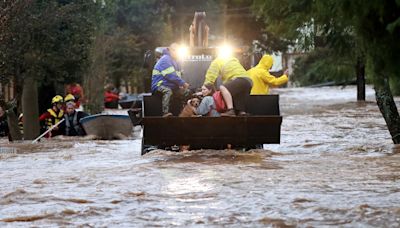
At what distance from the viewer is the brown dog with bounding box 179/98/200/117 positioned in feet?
48.9

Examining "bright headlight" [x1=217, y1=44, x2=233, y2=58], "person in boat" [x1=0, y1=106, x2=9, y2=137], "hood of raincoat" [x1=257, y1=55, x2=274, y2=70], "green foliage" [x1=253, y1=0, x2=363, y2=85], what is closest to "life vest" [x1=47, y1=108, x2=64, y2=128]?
"person in boat" [x1=0, y1=106, x2=9, y2=137]

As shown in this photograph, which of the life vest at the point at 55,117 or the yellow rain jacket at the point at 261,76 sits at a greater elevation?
the yellow rain jacket at the point at 261,76

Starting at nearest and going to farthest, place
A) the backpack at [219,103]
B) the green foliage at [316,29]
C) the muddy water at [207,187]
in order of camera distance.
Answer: the muddy water at [207,187] → the green foliage at [316,29] → the backpack at [219,103]

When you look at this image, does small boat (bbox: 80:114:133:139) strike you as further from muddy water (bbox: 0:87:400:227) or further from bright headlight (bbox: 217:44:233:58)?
bright headlight (bbox: 217:44:233:58)

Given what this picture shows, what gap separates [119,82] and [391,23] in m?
51.9

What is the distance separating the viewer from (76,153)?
1745 cm

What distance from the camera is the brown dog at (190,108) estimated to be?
14901 millimetres

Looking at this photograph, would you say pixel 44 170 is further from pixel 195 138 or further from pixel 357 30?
pixel 357 30

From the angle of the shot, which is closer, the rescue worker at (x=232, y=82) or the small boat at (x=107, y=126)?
the rescue worker at (x=232, y=82)

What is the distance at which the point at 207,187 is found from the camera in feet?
33.9

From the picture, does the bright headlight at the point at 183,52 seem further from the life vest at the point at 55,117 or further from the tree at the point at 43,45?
the life vest at the point at 55,117

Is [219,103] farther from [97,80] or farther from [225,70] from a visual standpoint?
[97,80]

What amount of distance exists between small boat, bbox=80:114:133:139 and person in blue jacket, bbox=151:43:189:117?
8.57 meters

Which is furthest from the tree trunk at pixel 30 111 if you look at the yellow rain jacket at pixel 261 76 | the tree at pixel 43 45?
the yellow rain jacket at pixel 261 76
